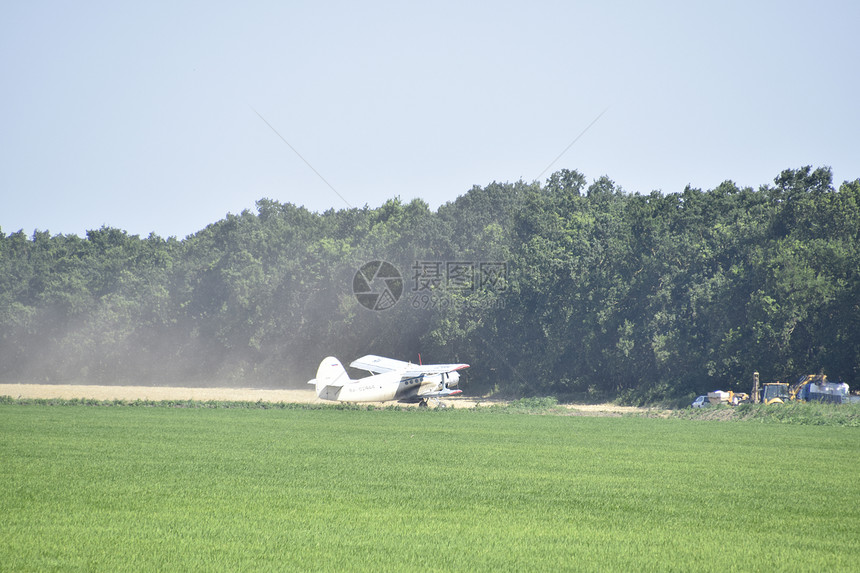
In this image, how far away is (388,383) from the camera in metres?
50.7

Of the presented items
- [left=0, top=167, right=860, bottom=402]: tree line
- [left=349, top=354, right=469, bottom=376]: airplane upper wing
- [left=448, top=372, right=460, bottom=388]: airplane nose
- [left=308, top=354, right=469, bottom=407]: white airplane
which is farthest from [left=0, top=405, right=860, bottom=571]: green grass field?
[left=0, top=167, right=860, bottom=402]: tree line

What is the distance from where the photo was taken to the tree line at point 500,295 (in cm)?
5500

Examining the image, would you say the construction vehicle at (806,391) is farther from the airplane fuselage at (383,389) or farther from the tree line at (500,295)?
the airplane fuselage at (383,389)

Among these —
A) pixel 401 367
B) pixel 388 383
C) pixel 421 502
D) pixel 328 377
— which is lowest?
pixel 421 502

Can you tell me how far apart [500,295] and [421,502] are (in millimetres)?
Answer: 56919

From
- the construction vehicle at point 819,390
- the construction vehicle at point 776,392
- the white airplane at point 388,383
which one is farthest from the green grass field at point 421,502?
the construction vehicle at point 776,392

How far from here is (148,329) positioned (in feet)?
341

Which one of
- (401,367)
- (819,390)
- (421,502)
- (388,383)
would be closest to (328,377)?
(388,383)

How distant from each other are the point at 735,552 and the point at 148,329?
99040 mm

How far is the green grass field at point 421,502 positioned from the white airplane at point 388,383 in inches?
641

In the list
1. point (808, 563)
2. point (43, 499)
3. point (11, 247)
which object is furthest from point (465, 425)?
point (11, 247)

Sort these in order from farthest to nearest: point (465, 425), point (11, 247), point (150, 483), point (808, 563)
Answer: point (11, 247), point (465, 425), point (150, 483), point (808, 563)

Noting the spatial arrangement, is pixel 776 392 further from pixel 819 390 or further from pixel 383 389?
pixel 383 389

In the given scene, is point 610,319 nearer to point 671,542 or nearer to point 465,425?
point 465,425
